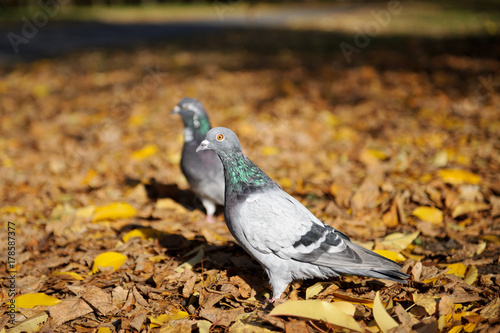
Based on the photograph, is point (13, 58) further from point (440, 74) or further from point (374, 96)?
point (440, 74)

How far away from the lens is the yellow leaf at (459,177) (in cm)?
435

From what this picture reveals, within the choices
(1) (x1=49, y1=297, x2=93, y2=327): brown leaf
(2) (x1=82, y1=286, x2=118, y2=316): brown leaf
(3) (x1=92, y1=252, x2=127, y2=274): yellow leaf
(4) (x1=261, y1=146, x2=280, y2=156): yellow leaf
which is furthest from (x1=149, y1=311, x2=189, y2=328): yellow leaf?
(4) (x1=261, y1=146, x2=280, y2=156): yellow leaf

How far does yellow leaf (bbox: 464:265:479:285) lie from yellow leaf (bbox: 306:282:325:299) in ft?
3.02

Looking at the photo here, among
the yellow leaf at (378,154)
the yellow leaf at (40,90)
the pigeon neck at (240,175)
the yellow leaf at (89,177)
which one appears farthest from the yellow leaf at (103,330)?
the yellow leaf at (40,90)

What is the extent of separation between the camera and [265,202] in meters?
2.70

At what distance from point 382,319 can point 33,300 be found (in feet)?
7.04

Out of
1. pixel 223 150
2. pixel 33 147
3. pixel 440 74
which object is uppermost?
pixel 223 150

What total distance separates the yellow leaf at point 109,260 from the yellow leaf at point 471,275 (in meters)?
2.37

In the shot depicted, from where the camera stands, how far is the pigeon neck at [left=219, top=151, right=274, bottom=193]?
9.12ft

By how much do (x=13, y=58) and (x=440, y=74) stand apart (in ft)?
31.9

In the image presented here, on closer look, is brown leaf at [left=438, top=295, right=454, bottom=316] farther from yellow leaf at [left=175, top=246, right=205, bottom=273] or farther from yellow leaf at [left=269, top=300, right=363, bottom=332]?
yellow leaf at [left=175, top=246, right=205, bottom=273]

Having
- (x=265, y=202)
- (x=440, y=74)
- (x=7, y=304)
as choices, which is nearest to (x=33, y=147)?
(x=7, y=304)

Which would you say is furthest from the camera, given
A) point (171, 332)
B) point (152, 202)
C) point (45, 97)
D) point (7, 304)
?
point (45, 97)

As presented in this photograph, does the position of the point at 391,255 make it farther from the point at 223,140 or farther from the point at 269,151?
the point at 269,151
